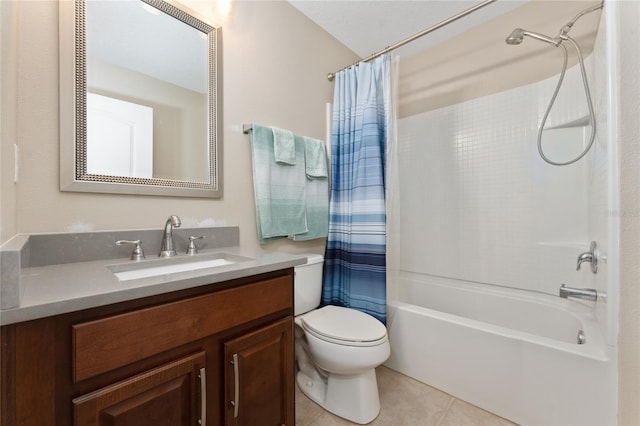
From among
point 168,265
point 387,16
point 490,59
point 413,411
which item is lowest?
point 413,411

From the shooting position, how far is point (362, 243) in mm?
1665

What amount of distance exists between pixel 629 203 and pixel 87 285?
1.53 metres

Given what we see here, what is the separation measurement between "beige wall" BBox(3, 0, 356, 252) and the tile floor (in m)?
0.89

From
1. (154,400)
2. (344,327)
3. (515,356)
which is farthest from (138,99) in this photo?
(515,356)

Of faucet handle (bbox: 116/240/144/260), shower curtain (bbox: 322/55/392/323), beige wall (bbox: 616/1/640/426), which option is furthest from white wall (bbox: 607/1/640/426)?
faucet handle (bbox: 116/240/144/260)

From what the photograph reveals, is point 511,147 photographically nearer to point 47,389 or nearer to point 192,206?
point 192,206

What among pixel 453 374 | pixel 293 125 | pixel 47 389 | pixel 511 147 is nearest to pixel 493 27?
pixel 511 147

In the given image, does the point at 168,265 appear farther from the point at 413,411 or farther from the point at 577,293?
the point at 577,293

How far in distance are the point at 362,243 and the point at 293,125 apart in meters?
0.88

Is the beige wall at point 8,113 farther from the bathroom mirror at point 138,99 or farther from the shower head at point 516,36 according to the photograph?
the shower head at point 516,36

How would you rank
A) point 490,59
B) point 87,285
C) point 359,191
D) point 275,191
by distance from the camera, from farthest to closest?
point 490,59 < point 359,191 < point 275,191 < point 87,285

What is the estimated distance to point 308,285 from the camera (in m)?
1.58

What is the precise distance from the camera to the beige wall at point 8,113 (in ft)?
2.13

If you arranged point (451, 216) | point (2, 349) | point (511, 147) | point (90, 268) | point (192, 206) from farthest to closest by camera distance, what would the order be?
point (451, 216) → point (511, 147) → point (192, 206) → point (90, 268) → point (2, 349)
